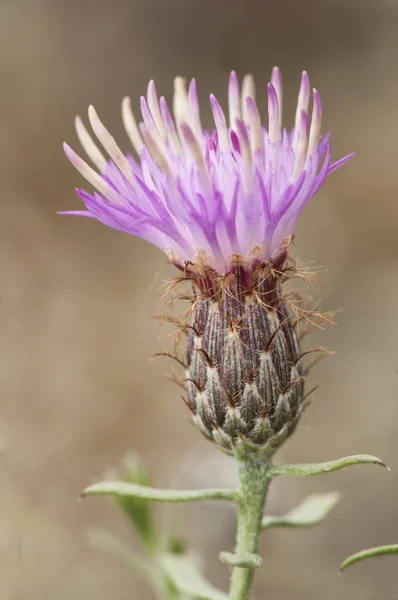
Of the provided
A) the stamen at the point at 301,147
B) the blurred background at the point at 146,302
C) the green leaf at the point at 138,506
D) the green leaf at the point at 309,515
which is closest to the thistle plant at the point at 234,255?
the stamen at the point at 301,147

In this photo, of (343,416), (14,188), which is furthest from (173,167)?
(14,188)

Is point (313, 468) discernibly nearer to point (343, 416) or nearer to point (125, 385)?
point (343, 416)

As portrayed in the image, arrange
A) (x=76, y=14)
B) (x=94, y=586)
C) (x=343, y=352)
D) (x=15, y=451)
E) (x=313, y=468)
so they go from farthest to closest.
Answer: (x=76, y=14)
(x=343, y=352)
(x=15, y=451)
(x=94, y=586)
(x=313, y=468)

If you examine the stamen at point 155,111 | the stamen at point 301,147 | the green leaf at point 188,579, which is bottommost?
the green leaf at point 188,579

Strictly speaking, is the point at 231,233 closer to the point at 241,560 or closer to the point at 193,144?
the point at 193,144

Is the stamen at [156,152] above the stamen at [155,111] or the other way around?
the other way around

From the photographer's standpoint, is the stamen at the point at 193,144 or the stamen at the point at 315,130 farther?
the stamen at the point at 315,130

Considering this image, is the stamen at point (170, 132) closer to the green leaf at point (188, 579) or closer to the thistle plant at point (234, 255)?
the thistle plant at point (234, 255)

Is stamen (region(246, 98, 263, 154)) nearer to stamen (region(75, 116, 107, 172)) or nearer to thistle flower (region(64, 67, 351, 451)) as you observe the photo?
thistle flower (region(64, 67, 351, 451))
